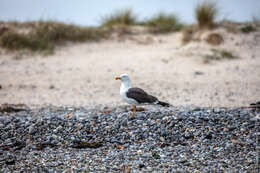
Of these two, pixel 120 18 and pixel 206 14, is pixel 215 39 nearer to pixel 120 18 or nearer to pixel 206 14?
pixel 206 14

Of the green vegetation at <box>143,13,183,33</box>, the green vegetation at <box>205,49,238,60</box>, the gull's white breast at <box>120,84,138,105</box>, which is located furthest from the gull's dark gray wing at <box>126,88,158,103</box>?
the green vegetation at <box>143,13,183,33</box>

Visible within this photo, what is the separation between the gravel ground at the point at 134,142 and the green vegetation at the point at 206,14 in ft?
30.1

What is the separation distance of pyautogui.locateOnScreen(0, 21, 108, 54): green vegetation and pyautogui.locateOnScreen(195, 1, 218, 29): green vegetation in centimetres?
451

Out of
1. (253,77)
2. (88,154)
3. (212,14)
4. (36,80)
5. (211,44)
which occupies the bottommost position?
(88,154)

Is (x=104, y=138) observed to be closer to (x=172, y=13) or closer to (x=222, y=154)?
(x=222, y=154)

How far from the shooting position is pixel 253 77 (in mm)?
11336

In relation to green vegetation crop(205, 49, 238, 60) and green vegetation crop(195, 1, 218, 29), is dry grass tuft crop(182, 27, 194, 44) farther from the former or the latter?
green vegetation crop(205, 49, 238, 60)

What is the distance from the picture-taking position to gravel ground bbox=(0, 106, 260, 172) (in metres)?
5.05

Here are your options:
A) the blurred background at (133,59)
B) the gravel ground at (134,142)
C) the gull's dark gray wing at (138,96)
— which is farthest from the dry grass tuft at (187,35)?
the gull's dark gray wing at (138,96)

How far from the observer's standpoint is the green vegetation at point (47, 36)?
1457 cm

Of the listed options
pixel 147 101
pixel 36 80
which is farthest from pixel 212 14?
pixel 147 101

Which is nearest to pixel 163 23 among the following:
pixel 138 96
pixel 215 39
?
pixel 215 39

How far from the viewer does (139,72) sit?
12.3m

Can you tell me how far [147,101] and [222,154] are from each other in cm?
163
